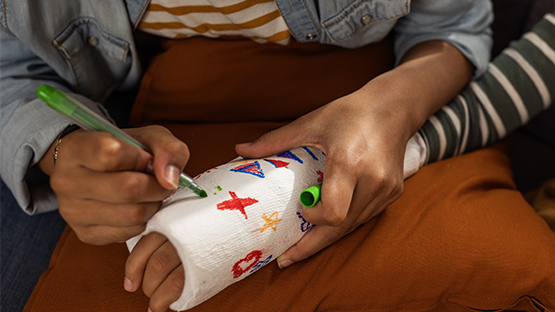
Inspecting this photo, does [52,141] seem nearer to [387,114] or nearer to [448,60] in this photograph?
[387,114]

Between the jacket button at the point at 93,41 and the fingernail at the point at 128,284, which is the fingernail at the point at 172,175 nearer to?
the fingernail at the point at 128,284

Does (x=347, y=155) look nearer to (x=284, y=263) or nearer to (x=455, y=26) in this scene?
(x=284, y=263)

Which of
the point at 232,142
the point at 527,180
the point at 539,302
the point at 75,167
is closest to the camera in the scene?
the point at 75,167

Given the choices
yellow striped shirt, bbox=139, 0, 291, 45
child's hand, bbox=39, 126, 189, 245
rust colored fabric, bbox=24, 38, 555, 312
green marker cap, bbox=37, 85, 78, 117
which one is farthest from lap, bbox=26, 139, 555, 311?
yellow striped shirt, bbox=139, 0, 291, 45

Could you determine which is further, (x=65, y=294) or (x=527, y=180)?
(x=527, y=180)

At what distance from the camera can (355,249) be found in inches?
20.7

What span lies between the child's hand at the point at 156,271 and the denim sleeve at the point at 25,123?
23cm

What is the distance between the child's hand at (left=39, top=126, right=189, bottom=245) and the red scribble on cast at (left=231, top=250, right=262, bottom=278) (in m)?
0.12

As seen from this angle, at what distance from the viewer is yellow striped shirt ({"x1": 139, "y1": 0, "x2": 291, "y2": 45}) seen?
0.60m

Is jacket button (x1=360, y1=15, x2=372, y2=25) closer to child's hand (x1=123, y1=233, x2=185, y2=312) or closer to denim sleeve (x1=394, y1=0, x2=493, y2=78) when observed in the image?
denim sleeve (x1=394, y1=0, x2=493, y2=78)

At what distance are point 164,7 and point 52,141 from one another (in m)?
0.27

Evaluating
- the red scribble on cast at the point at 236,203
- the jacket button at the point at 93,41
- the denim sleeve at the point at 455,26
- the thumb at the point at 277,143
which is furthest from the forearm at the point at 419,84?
the jacket button at the point at 93,41

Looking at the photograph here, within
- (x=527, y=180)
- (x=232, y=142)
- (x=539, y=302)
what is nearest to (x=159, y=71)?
(x=232, y=142)

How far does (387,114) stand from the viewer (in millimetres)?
567
